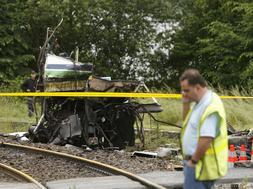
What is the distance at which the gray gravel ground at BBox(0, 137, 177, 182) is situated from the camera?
1117 centimetres

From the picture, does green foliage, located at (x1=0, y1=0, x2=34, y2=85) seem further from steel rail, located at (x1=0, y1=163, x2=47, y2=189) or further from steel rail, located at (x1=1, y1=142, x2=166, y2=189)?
steel rail, located at (x1=0, y1=163, x2=47, y2=189)

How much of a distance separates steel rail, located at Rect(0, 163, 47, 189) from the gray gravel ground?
22cm

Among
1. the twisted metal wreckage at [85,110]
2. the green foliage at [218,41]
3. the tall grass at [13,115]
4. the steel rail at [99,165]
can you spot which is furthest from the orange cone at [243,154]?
the green foliage at [218,41]

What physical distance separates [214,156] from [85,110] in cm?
907

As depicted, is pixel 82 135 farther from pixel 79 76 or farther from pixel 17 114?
pixel 17 114

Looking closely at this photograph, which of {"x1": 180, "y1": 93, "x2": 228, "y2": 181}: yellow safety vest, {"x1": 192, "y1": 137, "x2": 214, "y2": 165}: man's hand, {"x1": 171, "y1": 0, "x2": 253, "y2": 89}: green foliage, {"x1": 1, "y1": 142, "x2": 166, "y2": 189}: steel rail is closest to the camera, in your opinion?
{"x1": 192, "y1": 137, "x2": 214, "y2": 165}: man's hand

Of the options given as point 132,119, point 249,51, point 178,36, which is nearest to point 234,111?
point 132,119

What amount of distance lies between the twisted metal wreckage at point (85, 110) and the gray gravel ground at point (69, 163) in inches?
24.7

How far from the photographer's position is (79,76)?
1517cm

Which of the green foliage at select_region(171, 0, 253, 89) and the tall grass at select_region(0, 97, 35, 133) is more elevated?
the green foliage at select_region(171, 0, 253, 89)

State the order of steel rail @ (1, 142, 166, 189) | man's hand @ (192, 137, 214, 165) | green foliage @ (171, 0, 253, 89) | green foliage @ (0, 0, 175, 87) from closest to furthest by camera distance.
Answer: man's hand @ (192, 137, 214, 165) → steel rail @ (1, 142, 166, 189) → green foliage @ (171, 0, 253, 89) → green foliage @ (0, 0, 175, 87)

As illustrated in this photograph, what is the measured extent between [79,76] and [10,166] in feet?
11.9

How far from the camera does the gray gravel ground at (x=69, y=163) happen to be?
11172mm

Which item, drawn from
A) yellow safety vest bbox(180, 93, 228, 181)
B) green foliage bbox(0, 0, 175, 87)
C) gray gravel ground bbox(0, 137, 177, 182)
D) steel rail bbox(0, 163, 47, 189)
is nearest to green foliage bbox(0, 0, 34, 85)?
green foliage bbox(0, 0, 175, 87)
